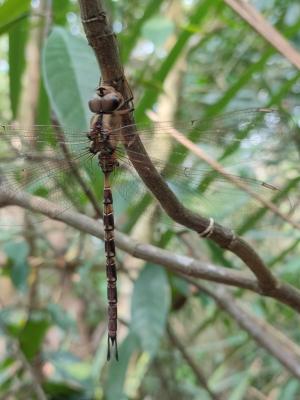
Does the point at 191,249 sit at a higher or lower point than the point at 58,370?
higher

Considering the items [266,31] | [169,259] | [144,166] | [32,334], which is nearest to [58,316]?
[32,334]

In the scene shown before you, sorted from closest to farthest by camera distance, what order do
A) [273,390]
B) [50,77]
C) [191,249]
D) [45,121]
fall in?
[50,77] < [45,121] < [191,249] < [273,390]

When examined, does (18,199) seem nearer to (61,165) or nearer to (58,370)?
(61,165)

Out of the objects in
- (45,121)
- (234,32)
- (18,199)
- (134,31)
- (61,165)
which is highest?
(234,32)

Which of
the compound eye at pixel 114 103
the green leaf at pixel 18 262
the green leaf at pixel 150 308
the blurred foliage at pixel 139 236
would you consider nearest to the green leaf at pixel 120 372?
the blurred foliage at pixel 139 236

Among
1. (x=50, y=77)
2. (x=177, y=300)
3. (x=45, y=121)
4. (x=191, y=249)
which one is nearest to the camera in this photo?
(x=50, y=77)

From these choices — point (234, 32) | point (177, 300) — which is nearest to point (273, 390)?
point (177, 300)

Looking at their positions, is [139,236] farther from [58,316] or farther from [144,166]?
[144,166]

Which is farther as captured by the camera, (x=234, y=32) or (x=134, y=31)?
(x=234, y=32)
